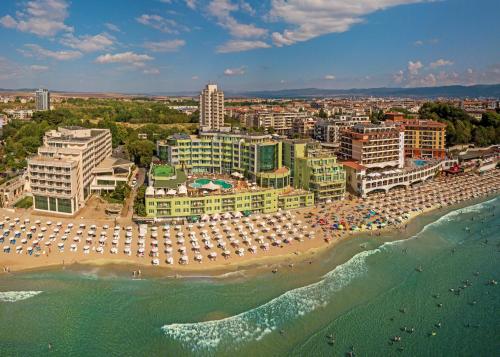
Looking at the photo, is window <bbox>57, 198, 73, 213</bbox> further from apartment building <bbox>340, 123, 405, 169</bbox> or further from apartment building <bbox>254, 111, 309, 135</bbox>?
apartment building <bbox>254, 111, 309, 135</bbox>

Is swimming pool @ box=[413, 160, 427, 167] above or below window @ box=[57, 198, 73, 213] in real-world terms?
above

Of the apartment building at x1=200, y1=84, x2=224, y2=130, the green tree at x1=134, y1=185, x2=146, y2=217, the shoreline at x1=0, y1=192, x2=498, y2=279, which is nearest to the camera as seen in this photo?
the shoreline at x1=0, y1=192, x2=498, y2=279

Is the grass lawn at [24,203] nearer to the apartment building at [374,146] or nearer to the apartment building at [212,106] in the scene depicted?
the apartment building at [212,106]

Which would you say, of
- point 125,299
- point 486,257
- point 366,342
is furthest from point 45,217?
point 486,257

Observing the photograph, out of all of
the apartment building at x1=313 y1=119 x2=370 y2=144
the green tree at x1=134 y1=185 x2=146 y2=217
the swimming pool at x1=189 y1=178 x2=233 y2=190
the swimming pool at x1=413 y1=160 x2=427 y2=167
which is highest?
the apartment building at x1=313 y1=119 x2=370 y2=144

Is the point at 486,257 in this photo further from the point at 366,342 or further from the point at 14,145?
the point at 14,145

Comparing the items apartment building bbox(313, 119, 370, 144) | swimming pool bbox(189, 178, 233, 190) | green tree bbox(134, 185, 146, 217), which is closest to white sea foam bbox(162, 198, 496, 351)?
green tree bbox(134, 185, 146, 217)

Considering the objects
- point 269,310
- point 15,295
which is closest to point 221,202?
point 269,310
